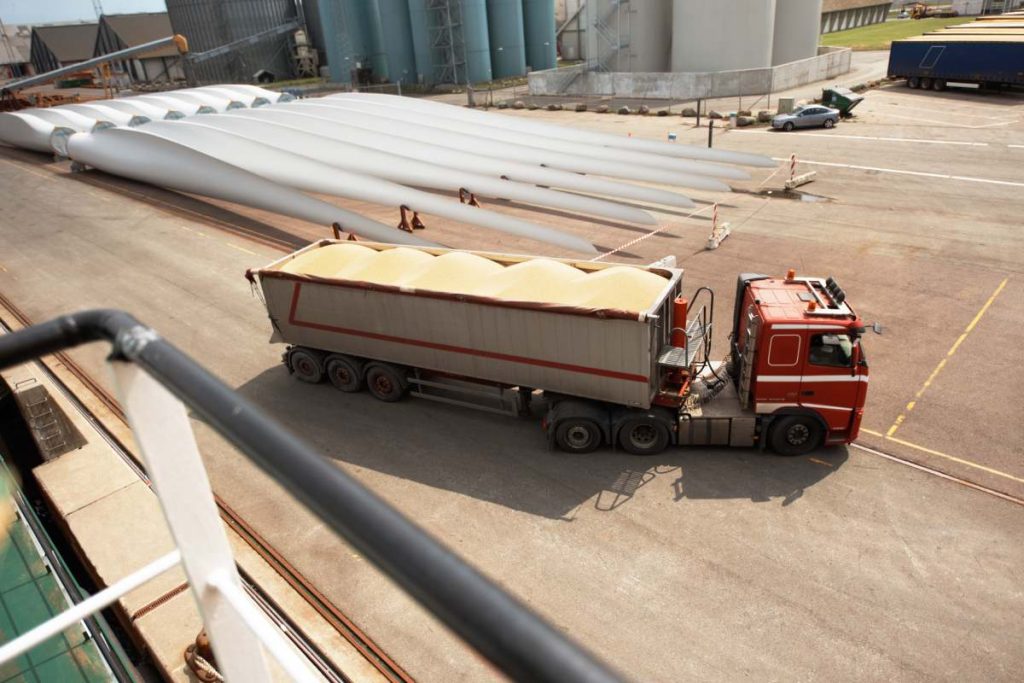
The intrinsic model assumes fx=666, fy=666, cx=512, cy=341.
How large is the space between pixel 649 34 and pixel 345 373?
187 feet

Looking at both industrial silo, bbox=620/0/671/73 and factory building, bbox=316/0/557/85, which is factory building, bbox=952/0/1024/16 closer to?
factory building, bbox=316/0/557/85

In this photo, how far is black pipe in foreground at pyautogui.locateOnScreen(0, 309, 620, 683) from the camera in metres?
1.12

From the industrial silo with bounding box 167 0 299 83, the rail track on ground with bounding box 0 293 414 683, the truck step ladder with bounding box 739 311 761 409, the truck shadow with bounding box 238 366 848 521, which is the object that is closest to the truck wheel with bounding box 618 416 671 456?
the truck shadow with bounding box 238 366 848 521

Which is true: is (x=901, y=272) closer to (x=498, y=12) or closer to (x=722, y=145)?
(x=722, y=145)

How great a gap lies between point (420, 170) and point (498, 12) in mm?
63508

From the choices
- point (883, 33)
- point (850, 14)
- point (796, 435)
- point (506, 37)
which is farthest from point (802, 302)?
point (850, 14)

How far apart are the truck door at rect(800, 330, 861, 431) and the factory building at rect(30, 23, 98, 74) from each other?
157 metres

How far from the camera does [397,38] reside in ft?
277

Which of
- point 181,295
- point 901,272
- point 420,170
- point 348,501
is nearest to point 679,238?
point 901,272

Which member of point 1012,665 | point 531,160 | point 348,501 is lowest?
point 1012,665

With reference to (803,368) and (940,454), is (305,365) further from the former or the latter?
(940,454)

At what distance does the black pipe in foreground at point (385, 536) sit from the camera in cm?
112

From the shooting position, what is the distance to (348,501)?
137 cm

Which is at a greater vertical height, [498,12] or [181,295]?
[498,12]
